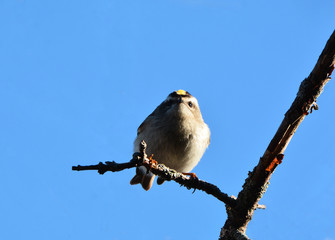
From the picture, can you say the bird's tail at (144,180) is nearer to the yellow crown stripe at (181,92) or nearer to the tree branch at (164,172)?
the yellow crown stripe at (181,92)

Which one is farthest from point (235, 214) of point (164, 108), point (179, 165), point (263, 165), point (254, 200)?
point (164, 108)

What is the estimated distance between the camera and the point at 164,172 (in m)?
3.62

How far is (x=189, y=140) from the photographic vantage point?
5.06 m

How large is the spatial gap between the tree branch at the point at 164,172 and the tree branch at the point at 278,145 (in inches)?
5.9

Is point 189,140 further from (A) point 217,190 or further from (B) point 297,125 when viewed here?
(B) point 297,125

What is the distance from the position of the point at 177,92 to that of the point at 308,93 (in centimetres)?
294

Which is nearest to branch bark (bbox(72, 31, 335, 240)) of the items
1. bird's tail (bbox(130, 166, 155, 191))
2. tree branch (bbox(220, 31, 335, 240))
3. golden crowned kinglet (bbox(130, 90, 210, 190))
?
tree branch (bbox(220, 31, 335, 240))

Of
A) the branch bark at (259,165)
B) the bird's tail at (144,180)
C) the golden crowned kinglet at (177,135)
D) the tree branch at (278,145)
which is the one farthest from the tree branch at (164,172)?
the bird's tail at (144,180)

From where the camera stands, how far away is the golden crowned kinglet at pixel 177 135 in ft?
16.4

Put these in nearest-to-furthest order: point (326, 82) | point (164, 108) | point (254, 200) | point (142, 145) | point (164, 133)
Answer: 1. point (326, 82)
2. point (142, 145)
3. point (254, 200)
4. point (164, 133)
5. point (164, 108)

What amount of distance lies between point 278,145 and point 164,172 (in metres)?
1.10

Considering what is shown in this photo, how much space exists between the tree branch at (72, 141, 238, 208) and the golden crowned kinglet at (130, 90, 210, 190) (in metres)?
1.13

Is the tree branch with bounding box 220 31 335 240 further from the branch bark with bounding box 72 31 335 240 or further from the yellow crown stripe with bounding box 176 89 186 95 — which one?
the yellow crown stripe with bounding box 176 89 186 95

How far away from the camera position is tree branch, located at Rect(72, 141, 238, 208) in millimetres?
3051
